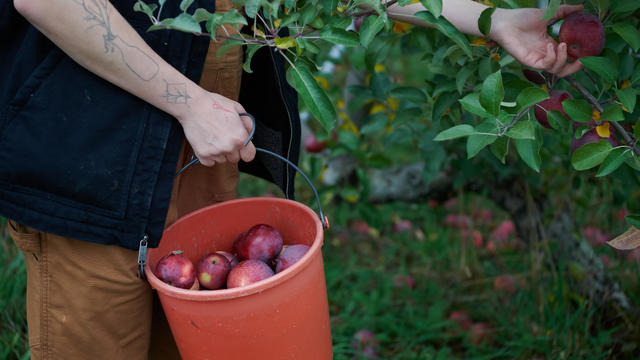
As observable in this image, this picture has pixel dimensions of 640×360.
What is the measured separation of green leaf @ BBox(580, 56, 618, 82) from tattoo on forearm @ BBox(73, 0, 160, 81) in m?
0.86

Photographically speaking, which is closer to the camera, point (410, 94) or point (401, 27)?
point (401, 27)

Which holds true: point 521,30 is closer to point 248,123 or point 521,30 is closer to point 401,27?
point 401,27

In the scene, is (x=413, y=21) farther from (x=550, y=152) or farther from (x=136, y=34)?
(x=550, y=152)

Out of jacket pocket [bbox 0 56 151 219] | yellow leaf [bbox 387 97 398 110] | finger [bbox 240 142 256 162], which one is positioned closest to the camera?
jacket pocket [bbox 0 56 151 219]

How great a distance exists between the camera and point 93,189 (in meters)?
1.00

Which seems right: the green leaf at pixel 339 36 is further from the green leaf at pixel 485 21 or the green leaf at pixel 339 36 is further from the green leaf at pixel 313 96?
the green leaf at pixel 485 21

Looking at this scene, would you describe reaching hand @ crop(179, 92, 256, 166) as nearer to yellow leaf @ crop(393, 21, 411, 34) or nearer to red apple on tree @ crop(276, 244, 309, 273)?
red apple on tree @ crop(276, 244, 309, 273)

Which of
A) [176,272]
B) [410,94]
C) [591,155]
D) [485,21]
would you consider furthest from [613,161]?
[176,272]

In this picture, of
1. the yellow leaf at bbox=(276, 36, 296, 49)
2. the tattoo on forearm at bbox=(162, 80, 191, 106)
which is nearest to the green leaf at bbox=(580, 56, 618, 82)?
the yellow leaf at bbox=(276, 36, 296, 49)

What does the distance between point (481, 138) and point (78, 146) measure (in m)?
0.76

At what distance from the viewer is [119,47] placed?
0.94m

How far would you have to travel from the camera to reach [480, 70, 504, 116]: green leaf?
3.24 feet

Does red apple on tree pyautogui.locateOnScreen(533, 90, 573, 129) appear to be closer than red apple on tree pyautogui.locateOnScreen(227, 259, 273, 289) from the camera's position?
No

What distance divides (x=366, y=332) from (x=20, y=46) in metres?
1.43
